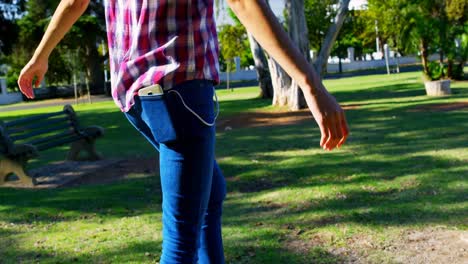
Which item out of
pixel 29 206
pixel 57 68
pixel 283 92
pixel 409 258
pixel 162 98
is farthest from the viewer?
pixel 57 68

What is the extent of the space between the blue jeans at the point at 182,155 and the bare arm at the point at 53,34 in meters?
0.48

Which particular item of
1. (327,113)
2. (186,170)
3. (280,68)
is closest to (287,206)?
(186,170)

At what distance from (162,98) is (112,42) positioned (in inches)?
14.6

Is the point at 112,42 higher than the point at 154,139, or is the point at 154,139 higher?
the point at 112,42

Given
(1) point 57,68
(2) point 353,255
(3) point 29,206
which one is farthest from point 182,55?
(1) point 57,68

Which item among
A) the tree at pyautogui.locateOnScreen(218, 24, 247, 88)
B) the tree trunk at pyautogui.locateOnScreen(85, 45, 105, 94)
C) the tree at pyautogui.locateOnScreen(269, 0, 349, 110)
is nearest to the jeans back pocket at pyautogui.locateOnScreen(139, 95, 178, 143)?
the tree at pyautogui.locateOnScreen(269, 0, 349, 110)

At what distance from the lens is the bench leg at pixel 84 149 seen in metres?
9.96

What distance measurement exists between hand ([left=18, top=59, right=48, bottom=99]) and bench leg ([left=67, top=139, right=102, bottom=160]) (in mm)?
7383

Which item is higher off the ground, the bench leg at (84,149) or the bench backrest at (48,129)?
the bench backrest at (48,129)

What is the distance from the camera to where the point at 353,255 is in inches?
165

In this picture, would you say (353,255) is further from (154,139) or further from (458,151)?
(458,151)

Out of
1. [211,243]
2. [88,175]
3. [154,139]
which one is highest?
[154,139]

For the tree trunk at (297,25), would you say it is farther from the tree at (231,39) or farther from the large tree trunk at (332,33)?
the tree at (231,39)

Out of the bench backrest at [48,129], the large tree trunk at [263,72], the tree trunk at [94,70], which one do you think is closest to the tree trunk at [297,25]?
the large tree trunk at [263,72]
